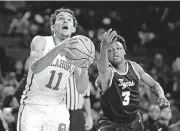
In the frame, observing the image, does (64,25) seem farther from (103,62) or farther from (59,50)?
(59,50)

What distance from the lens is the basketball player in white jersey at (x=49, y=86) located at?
5.05 metres

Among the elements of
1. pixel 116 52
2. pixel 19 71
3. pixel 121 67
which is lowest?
pixel 121 67

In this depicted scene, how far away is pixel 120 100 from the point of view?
591cm

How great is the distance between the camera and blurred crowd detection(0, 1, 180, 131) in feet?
35.8

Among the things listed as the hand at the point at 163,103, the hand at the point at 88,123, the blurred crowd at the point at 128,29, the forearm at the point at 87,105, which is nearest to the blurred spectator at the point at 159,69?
the blurred crowd at the point at 128,29

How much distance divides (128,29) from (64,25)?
7469 millimetres

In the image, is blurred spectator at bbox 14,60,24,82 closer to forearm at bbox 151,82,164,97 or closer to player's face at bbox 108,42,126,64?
player's face at bbox 108,42,126,64

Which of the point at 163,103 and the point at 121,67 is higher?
the point at 121,67

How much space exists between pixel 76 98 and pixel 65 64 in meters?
1.81

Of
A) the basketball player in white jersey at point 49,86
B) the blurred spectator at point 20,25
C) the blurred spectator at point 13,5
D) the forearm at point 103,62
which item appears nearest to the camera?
the basketball player in white jersey at point 49,86

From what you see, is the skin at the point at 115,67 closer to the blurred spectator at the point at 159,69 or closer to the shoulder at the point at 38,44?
the shoulder at the point at 38,44

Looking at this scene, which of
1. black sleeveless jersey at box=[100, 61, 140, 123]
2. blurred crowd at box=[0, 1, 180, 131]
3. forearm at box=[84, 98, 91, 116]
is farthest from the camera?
A: blurred crowd at box=[0, 1, 180, 131]

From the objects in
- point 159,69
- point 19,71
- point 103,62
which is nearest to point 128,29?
point 159,69

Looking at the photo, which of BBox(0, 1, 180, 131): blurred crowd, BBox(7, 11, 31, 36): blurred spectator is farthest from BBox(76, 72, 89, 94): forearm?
BBox(7, 11, 31, 36): blurred spectator
